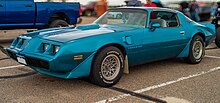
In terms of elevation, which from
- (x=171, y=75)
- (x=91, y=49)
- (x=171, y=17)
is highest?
(x=171, y=17)

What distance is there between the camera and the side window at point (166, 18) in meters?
5.49

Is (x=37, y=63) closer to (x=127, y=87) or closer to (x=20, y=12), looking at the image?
(x=127, y=87)

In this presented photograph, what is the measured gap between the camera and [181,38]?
5805mm

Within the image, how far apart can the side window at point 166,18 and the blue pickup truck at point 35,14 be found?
4844mm

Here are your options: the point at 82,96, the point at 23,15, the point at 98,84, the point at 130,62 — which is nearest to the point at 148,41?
the point at 130,62

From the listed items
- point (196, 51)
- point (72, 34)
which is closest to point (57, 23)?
point (196, 51)

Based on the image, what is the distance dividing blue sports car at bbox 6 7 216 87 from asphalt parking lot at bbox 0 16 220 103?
11.4 inches

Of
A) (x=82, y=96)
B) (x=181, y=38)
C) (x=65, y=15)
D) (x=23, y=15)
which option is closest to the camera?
(x=82, y=96)

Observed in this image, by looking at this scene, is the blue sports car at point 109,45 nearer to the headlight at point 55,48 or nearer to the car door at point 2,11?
the headlight at point 55,48

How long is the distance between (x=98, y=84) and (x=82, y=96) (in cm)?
44

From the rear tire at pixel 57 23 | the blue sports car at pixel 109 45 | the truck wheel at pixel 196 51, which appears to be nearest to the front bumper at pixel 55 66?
the blue sports car at pixel 109 45

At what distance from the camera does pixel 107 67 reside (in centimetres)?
448

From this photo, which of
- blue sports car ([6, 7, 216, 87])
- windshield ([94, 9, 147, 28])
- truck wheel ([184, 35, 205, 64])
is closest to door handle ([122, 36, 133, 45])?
blue sports car ([6, 7, 216, 87])

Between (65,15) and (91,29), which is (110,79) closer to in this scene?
(91,29)
